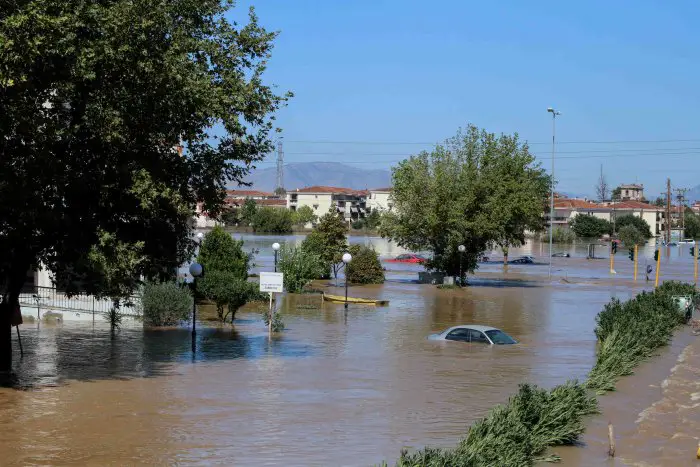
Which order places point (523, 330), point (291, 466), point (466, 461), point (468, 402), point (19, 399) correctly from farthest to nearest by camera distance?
point (523, 330) < point (468, 402) < point (19, 399) < point (291, 466) < point (466, 461)

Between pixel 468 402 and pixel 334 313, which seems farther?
pixel 334 313

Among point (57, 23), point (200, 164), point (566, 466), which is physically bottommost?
point (566, 466)

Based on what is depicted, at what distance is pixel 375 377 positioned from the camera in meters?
25.4

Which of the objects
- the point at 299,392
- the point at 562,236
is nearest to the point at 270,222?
the point at 562,236

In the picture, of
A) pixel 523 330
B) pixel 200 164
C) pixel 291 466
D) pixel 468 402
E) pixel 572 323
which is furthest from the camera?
pixel 572 323

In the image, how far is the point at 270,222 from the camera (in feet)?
604

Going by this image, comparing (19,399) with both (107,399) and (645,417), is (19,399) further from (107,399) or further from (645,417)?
(645,417)

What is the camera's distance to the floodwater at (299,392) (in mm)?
17219

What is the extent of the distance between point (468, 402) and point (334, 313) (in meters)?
21.2

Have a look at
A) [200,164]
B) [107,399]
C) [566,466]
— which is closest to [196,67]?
[200,164]

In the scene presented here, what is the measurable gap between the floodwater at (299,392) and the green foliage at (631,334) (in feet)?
1.66

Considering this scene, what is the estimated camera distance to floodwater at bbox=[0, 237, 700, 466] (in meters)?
17.2

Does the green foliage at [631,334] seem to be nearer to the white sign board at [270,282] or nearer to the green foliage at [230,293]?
the white sign board at [270,282]

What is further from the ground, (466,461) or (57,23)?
(57,23)
